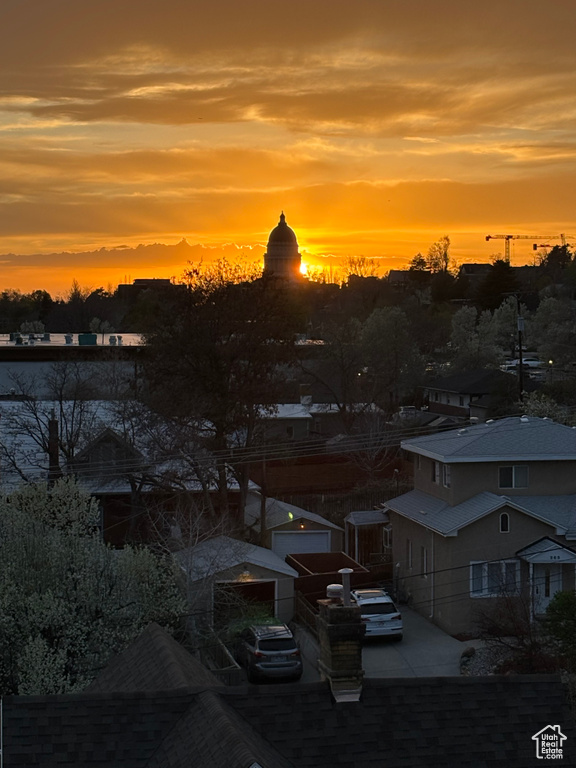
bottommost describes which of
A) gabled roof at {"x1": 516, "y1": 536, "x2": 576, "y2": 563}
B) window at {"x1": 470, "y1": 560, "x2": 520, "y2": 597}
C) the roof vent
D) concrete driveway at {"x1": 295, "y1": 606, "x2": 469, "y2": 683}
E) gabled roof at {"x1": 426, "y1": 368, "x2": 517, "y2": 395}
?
concrete driveway at {"x1": 295, "y1": 606, "x2": 469, "y2": 683}

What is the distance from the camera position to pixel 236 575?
2691cm

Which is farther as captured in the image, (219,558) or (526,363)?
(526,363)

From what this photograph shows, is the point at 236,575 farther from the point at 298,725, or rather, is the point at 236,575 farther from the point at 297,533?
the point at 298,725

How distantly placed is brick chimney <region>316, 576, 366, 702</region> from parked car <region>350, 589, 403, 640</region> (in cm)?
1400

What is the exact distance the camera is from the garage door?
33.5m

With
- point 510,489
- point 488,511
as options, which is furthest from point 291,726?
point 510,489

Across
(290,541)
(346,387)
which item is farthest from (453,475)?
(346,387)

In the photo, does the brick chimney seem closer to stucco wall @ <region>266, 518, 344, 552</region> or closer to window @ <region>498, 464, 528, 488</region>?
window @ <region>498, 464, 528, 488</region>

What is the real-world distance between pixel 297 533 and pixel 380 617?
8407mm

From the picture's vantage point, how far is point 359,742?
34.5ft

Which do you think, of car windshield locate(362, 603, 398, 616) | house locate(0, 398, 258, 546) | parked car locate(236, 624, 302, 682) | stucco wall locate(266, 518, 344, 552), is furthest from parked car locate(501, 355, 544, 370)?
parked car locate(236, 624, 302, 682)

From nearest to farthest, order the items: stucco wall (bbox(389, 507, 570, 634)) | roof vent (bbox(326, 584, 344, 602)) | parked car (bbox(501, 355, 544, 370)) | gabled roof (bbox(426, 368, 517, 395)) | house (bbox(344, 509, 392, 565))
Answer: roof vent (bbox(326, 584, 344, 602)) → stucco wall (bbox(389, 507, 570, 634)) → house (bbox(344, 509, 392, 565)) → gabled roof (bbox(426, 368, 517, 395)) → parked car (bbox(501, 355, 544, 370))

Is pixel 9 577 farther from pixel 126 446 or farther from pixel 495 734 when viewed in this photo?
pixel 126 446

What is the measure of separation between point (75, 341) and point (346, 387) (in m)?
20.7
